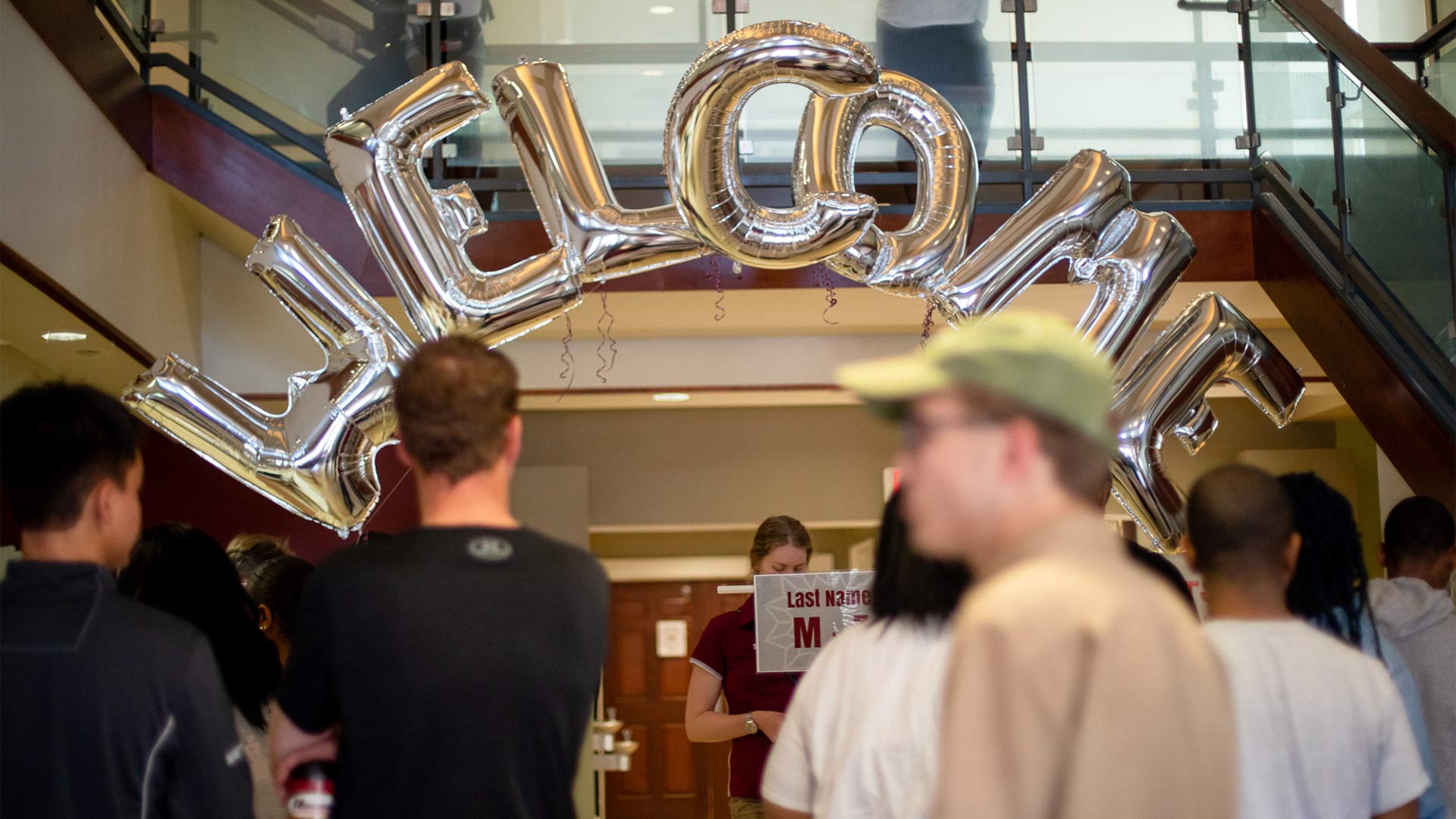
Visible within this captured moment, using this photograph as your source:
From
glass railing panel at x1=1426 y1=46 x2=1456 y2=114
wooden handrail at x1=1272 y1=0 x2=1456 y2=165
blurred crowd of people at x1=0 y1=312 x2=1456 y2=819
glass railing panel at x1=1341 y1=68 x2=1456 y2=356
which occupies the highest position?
glass railing panel at x1=1426 y1=46 x2=1456 y2=114

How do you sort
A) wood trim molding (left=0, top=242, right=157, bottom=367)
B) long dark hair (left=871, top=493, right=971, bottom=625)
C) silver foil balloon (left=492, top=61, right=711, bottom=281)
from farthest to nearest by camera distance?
wood trim molding (left=0, top=242, right=157, bottom=367), silver foil balloon (left=492, top=61, right=711, bottom=281), long dark hair (left=871, top=493, right=971, bottom=625)

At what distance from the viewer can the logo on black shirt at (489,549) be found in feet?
5.59

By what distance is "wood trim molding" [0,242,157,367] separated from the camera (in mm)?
3793

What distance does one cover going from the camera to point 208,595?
252 cm

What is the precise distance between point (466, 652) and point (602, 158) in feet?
12.2

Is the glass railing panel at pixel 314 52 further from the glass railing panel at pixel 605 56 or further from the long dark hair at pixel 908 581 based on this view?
the long dark hair at pixel 908 581

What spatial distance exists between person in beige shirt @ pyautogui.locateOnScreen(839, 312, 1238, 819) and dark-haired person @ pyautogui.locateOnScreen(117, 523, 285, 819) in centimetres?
168

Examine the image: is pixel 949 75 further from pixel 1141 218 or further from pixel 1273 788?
pixel 1273 788

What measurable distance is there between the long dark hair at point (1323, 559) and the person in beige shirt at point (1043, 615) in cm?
124

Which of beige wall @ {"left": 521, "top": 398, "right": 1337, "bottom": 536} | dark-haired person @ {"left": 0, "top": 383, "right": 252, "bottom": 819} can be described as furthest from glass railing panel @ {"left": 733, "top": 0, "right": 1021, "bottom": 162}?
dark-haired person @ {"left": 0, "top": 383, "right": 252, "bottom": 819}

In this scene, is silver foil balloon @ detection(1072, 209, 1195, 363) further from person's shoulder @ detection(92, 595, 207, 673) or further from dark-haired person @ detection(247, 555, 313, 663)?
person's shoulder @ detection(92, 595, 207, 673)

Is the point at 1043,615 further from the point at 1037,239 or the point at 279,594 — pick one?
the point at 1037,239

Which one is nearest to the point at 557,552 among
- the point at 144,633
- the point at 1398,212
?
the point at 144,633

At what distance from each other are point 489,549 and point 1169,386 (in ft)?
8.31
